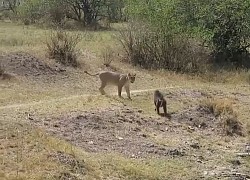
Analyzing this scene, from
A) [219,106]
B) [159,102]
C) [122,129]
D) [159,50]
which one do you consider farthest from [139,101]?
[159,50]

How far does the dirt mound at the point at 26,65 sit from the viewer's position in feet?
81.0

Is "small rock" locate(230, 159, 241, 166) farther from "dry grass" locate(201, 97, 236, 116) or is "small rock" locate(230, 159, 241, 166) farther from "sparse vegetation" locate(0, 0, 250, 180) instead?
"dry grass" locate(201, 97, 236, 116)

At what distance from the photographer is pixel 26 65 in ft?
83.5

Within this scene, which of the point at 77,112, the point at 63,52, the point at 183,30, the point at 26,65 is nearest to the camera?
the point at 77,112

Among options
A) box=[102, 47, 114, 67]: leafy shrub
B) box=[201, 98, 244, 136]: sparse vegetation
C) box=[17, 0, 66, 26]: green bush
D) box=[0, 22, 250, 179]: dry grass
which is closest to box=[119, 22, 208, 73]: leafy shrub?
box=[102, 47, 114, 67]: leafy shrub

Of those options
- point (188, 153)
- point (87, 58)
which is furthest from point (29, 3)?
point (188, 153)

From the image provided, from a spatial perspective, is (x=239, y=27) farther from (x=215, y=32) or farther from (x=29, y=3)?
(x=29, y=3)

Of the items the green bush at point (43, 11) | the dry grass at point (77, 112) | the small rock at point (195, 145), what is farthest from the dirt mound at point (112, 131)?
the green bush at point (43, 11)

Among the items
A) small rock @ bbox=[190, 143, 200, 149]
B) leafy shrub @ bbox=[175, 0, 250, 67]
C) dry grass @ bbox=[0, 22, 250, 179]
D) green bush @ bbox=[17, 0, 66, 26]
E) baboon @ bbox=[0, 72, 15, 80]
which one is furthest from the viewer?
green bush @ bbox=[17, 0, 66, 26]

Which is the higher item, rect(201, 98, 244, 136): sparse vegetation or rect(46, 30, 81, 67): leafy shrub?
rect(46, 30, 81, 67): leafy shrub

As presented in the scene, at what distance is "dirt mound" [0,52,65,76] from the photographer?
971 inches

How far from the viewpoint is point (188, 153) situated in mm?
16453

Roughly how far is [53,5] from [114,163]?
3140 cm

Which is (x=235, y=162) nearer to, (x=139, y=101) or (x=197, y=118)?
(x=197, y=118)
